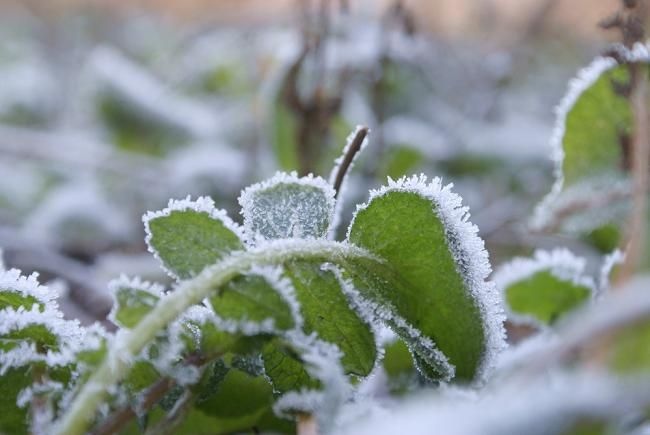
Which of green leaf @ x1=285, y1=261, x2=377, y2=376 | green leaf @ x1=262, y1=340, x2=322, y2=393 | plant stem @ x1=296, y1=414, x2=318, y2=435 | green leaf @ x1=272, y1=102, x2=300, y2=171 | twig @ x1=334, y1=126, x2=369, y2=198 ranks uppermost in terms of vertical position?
green leaf @ x1=272, y1=102, x2=300, y2=171

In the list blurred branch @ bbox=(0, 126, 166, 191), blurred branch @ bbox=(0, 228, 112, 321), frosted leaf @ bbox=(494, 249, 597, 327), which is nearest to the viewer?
frosted leaf @ bbox=(494, 249, 597, 327)

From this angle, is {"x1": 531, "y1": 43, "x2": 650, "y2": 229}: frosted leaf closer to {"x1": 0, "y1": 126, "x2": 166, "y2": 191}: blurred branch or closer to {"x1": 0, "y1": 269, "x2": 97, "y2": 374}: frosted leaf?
{"x1": 0, "y1": 269, "x2": 97, "y2": 374}: frosted leaf

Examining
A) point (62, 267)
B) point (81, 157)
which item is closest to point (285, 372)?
point (62, 267)

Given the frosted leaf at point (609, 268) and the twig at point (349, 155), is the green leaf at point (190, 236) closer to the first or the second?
the twig at point (349, 155)

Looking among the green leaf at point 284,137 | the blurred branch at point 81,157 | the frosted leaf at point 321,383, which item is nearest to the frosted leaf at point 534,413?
the frosted leaf at point 321,383

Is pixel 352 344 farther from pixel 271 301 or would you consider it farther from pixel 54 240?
pixel 54 240

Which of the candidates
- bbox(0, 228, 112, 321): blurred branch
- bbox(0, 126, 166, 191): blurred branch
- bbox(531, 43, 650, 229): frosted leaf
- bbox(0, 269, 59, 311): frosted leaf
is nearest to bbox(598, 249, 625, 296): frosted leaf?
bbox(531, 43, 650, 229): frosted leaf
